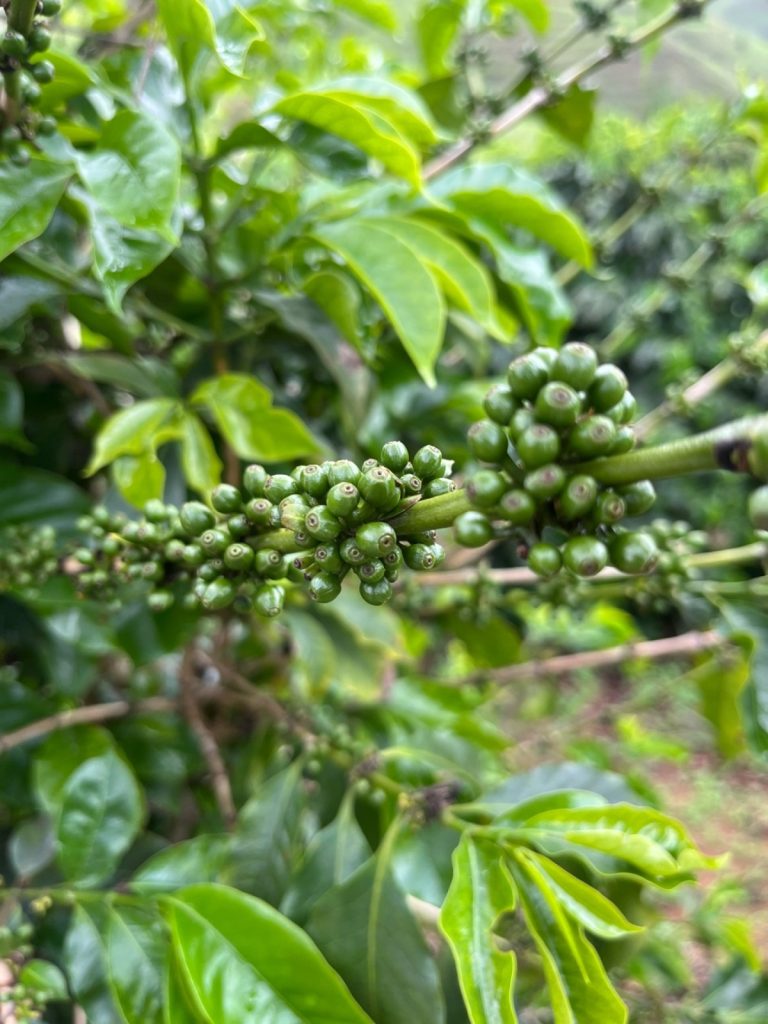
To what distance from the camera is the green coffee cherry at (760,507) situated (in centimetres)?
27

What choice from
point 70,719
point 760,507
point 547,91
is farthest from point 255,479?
point 547,91

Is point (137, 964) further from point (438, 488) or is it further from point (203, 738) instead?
point (438, 488)

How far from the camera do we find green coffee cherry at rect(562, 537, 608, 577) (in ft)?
0.99

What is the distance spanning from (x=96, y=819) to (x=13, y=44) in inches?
23.6

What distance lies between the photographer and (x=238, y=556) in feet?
1.25

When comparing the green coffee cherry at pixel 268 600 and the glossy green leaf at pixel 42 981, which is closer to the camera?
the green coffee cherry at pixel 268 600

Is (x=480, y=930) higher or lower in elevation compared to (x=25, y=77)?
lower

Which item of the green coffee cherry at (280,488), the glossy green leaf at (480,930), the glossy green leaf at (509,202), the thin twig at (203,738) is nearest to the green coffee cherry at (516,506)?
the green coffee cherry at (280,488)

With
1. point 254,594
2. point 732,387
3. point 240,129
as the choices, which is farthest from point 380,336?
point 732,387

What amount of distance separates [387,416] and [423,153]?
A: 1.11 feet

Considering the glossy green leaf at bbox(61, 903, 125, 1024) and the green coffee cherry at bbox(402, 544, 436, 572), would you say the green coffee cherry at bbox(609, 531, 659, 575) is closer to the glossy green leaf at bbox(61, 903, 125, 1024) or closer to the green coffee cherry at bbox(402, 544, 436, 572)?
the green coffee cherry at bbox(402, 544, 436, 572)

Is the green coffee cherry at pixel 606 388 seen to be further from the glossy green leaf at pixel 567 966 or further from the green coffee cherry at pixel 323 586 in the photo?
the glossy green leaf at pixel 567 966

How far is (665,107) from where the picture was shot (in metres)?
2.95

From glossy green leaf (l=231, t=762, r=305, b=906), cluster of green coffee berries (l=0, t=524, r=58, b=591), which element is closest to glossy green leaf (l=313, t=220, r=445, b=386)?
cluster of green coffee berries (l=0, t=524, r=58, b=591)
